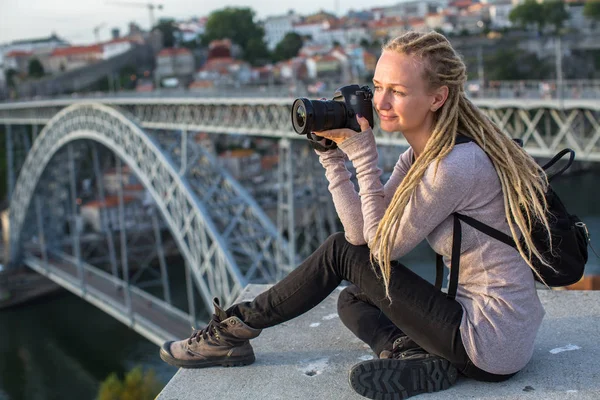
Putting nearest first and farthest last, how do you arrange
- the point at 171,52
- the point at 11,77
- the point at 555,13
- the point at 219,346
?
the point at 219,346
the point at 555,13
the point at 171,52
the point at 11,77

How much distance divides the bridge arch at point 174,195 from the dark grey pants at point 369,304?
7.05 meters

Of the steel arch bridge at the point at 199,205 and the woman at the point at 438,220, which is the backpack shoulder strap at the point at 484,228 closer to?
the woman at the point at 438,220

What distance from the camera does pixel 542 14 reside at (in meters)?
36.8

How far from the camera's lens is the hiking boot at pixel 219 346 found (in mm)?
2021

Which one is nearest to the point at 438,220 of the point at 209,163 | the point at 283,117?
the point at 283,117

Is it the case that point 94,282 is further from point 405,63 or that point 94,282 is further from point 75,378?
point 405,63

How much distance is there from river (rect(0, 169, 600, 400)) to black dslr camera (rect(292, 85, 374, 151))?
10730 mm

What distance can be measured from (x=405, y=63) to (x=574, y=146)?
621 centimetres

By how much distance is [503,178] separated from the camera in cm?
171

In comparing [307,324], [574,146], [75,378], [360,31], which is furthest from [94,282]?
[360,31]

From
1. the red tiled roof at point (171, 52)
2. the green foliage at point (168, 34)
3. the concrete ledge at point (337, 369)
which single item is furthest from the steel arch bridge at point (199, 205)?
the green foliage at point (168, 34)

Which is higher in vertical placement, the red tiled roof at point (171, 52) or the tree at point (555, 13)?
the tree at point (555, 13)

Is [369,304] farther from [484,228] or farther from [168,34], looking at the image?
[168,34]

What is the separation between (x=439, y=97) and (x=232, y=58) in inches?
1642
